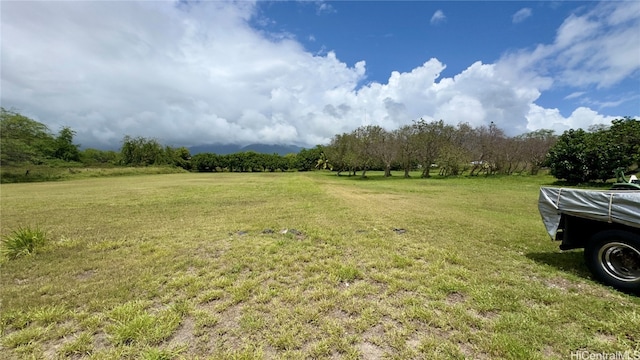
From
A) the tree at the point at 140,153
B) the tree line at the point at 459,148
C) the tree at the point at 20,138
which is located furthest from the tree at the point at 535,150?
the tree at the point at 140,153

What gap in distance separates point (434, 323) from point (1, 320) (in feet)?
19.1

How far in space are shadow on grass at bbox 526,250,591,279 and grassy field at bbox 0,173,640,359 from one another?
4cm

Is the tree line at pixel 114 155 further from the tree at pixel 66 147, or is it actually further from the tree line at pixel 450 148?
the tree line at pixel 450 148

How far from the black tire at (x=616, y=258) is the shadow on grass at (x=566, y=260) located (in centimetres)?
34

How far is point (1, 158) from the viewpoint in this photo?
117ft

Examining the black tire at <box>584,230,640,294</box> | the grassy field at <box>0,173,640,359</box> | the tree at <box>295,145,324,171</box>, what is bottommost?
the grassy field at <box>0,173,640,359</box>

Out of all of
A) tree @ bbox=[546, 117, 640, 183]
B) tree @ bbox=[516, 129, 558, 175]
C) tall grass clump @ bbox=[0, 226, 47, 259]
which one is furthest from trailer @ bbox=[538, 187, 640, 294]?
tree @ bbox=[516, 129, 558, 175]

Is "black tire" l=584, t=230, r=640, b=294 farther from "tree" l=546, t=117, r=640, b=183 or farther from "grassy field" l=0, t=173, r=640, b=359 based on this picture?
"tree" l=546, t=117, r=640, b=183

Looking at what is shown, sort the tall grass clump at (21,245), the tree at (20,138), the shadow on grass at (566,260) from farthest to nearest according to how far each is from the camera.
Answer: the tree at (20,138) < the tall grass clump at (21,245) < the shadow on grass at (566,260)

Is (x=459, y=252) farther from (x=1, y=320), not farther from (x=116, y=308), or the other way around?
(x=1, y=320)

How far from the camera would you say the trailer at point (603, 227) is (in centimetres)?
394

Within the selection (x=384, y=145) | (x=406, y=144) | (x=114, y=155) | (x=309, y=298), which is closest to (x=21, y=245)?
(x=309, y=298)

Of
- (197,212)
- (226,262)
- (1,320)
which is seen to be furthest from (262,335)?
(197,212)

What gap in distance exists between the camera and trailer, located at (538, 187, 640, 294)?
3.94 metres
